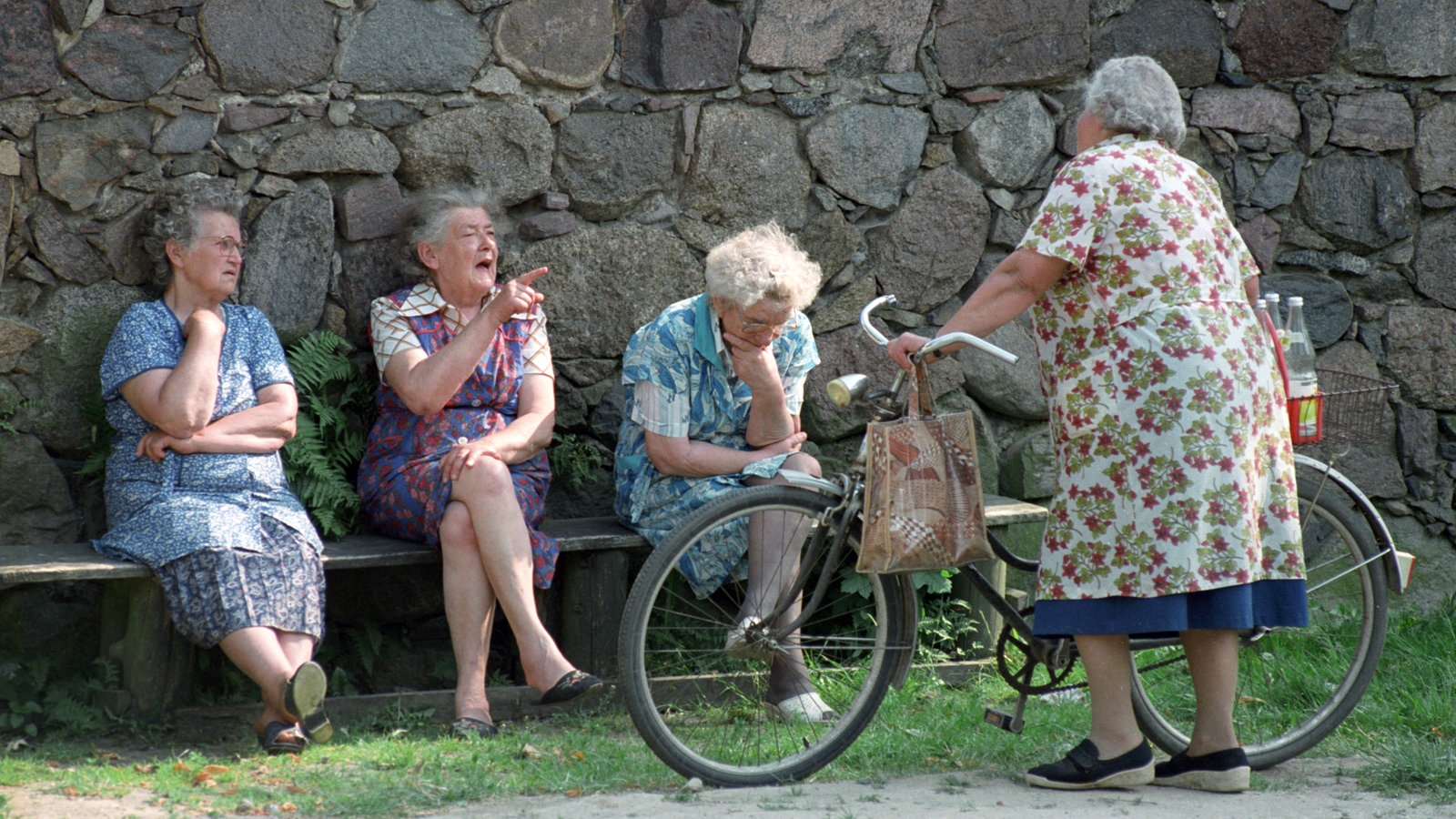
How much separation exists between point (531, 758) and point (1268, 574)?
166cm

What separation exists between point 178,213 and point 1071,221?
2247mm

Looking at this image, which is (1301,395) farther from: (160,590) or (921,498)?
(160,590)

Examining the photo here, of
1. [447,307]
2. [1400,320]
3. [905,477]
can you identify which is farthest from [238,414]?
[1400,320]

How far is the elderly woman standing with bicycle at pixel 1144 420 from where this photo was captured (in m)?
2.79

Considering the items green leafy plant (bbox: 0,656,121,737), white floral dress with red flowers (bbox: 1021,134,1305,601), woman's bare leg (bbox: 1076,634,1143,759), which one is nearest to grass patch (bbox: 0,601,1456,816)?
green leafy plant (bbox: 0,656,121,737)

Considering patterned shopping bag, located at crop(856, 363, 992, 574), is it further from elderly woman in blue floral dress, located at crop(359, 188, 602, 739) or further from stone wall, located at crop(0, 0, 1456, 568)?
stone wall, located at crop(0, 0, 1456, 568)

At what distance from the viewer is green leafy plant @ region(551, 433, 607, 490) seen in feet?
13.4

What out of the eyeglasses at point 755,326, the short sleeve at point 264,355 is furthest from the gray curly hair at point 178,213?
the eyeglasses at point 755,326

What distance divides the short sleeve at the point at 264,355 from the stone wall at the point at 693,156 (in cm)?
21

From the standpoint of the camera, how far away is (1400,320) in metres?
4.58

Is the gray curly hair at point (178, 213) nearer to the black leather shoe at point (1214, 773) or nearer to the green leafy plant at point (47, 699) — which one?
the green leafy plant at point (47, 699)

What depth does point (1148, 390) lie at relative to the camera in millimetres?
2793

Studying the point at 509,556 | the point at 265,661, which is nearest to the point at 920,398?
the point at 509,556

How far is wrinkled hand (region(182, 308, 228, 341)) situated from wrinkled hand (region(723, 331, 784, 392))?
128 cm
